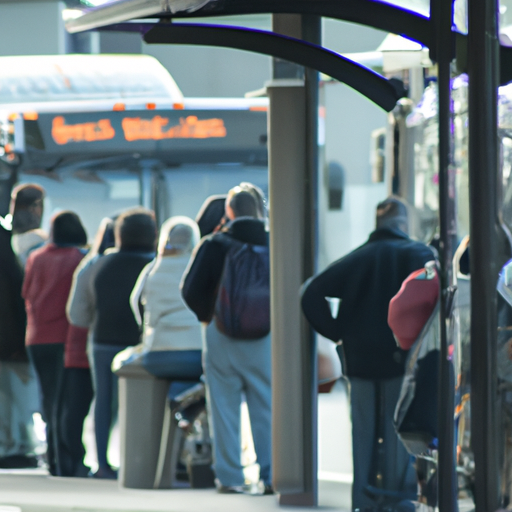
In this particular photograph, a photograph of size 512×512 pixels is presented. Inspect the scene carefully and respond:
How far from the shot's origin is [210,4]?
399 cm

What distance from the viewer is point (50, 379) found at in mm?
6617

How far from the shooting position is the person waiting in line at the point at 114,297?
6059 mm

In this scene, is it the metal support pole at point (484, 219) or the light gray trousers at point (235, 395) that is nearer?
the metal support pole at point (484, 219)

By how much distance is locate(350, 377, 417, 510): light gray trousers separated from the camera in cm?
Answer: 506

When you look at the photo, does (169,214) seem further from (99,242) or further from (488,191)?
(488,191)

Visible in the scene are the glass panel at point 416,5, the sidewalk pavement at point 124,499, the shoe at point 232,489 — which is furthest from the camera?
the shoe at point 232,489

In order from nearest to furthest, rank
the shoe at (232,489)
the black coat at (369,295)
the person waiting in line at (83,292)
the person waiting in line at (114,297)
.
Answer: the black coat at (369,295), the shoe at (232,489), the person waiting in line at (114,297), the person waiting in line at (83,292)

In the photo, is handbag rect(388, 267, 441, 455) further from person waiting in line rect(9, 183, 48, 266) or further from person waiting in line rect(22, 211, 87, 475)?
person waiting in line rect(9, 183, 48, 266)

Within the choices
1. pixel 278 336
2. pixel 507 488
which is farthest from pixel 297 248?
pixel 507 488

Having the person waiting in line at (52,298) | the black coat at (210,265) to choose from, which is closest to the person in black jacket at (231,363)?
the black coat at (210,265)

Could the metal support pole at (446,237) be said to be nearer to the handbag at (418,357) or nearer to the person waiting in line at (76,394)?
the handbag at (418,357)

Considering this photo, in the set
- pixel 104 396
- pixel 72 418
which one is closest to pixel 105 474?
pixel 72 418

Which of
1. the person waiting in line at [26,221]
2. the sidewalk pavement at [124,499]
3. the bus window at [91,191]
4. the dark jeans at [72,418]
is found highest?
the bus window at [91,191]

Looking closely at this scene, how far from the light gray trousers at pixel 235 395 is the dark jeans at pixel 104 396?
709 millimetres
